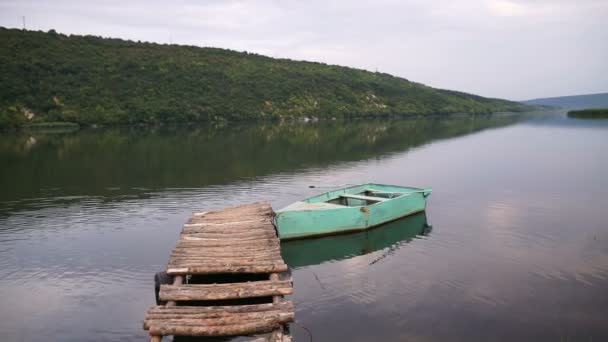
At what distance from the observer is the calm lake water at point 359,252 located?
11547 millimetres

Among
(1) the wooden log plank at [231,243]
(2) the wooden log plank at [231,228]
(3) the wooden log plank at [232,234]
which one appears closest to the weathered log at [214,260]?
(1) the wooden log plank at [231,243]

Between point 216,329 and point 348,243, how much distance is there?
9371 millimetres

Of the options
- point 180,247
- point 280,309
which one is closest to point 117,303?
point 180,247

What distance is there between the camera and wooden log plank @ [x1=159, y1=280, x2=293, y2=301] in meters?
10.2

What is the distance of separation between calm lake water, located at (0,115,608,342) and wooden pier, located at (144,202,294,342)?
135 centimetres

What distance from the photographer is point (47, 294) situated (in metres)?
13.3

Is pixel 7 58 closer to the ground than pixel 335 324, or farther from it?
farther from it

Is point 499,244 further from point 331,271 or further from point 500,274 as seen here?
point 331,271

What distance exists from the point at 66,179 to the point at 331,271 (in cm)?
2353

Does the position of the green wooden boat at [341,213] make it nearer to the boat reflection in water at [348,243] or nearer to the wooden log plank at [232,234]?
the boat reflection in water at [348,243]

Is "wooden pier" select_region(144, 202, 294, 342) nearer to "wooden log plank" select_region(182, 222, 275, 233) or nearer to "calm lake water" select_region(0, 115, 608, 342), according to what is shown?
"wooden log plank" select_region(182, 222, 275, 233)

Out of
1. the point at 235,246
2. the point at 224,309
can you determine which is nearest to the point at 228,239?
the point at 235,246

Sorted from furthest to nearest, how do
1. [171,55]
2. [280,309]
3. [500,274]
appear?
[171,55], [500,274], [280,309]

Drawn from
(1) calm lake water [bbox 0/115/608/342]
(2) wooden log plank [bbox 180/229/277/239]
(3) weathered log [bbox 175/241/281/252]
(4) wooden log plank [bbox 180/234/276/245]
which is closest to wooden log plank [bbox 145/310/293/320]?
(1) calm lake water [bbox 0/115/608/342]
